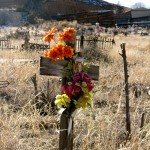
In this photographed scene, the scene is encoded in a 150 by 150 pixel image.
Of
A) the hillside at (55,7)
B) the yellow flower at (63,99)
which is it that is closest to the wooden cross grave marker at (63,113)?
the yellow flower at (63,99)

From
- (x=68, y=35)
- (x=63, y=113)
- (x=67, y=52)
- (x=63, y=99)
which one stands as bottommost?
(x=63, y=113)

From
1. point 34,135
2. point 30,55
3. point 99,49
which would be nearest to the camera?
point 34,135

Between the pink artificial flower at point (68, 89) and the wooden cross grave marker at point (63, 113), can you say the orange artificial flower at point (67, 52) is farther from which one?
the pink artificial flower at point (68, 89)

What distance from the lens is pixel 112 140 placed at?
4.17 meters

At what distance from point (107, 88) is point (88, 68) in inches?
161

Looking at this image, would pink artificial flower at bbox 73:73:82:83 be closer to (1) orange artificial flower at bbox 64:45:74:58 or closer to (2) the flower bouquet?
(2) the flower bouquet

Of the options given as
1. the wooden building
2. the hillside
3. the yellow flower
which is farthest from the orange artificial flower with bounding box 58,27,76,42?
the hillside

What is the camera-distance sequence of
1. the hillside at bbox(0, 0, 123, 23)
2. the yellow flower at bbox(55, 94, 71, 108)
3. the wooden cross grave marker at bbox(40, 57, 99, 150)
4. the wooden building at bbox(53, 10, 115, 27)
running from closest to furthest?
the yellow flower at bbox(55, 94, 71, 108) < the wooden cross grave marker at bbox(40, 57, 99, 150) < the wooden building at bbox(53, 10, 115, 27) < the hillside at bbox(0, 0, 123, 23)

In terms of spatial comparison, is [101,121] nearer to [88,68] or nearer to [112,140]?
[112,140]

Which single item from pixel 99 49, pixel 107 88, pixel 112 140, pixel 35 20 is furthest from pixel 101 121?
pixel 35 20

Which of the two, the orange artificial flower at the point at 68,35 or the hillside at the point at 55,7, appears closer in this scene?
the orange artificial flower at the point at 68,35

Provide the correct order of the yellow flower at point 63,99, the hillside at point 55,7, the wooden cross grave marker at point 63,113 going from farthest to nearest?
the hillside at point 55,7 → the wooden cross grave marker at point 63,113 → the yellow flower at point 63,99

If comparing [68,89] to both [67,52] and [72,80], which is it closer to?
[72,80]

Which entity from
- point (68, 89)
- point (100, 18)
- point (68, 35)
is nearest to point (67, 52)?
point (68, 35)
